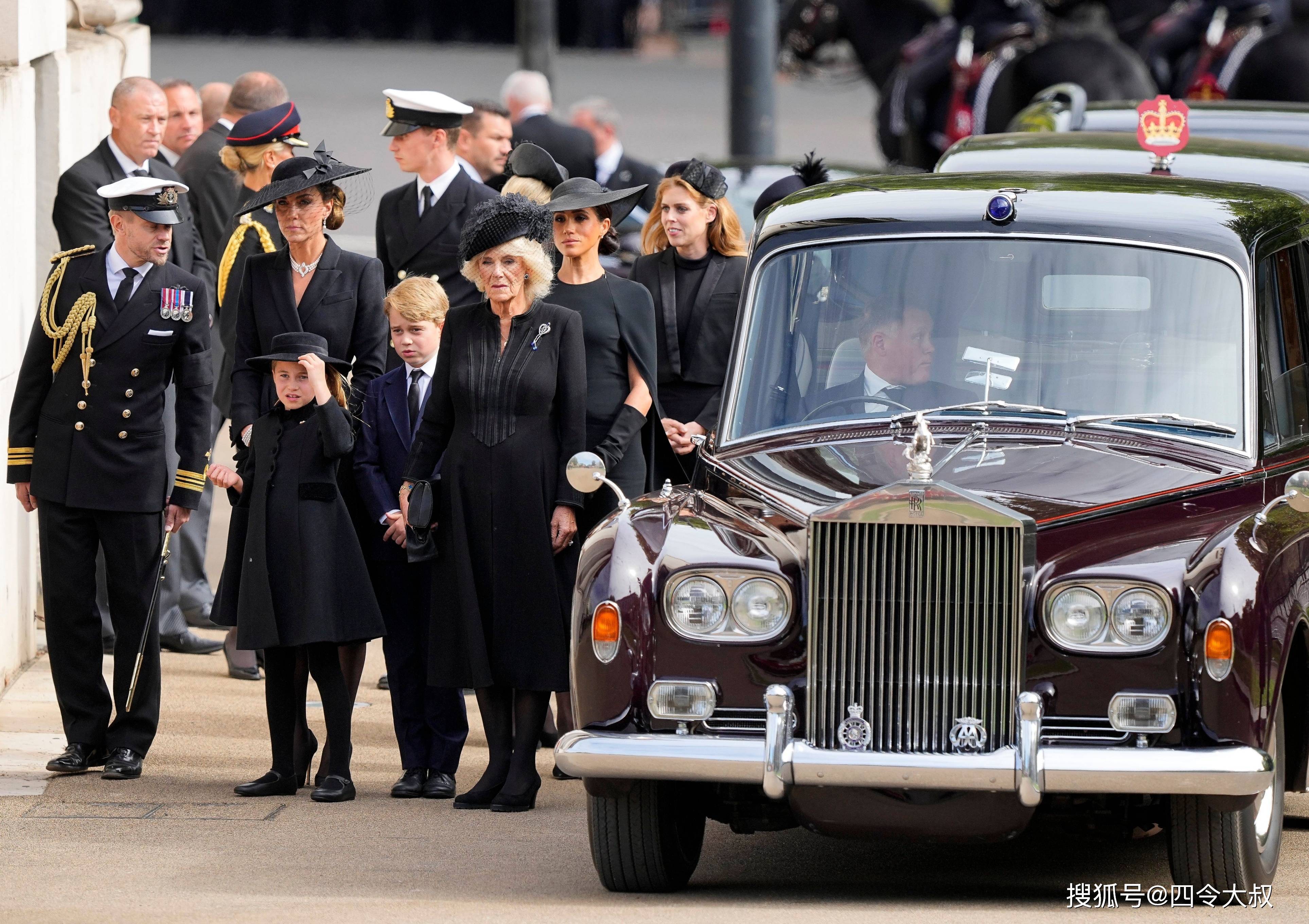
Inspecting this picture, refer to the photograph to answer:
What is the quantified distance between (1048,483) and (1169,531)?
39cm

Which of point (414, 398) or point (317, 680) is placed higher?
point (414, 398)

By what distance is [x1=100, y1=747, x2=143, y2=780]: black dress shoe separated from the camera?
27.8 ft

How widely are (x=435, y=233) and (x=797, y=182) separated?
5.17 ft

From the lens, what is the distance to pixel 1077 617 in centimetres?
624

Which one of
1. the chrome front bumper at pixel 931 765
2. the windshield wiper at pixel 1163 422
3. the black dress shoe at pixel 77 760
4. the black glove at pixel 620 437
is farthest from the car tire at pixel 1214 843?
the black dress shoe at pixel 77 760

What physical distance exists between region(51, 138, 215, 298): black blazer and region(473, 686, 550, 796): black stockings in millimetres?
3025

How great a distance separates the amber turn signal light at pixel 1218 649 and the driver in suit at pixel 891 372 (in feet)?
4.61

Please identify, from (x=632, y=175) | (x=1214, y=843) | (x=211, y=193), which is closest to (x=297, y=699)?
(x=1214, y=843)

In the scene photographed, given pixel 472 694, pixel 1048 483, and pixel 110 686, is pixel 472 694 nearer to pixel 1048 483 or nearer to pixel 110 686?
pixel 110 686

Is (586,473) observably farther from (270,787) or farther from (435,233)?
(435,233)

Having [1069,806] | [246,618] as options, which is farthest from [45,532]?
[1069,806]

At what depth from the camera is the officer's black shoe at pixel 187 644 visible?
431 inches

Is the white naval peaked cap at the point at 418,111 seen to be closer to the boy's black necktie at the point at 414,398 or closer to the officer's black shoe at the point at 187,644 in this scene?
the boy's black necktie at the point at 414,398

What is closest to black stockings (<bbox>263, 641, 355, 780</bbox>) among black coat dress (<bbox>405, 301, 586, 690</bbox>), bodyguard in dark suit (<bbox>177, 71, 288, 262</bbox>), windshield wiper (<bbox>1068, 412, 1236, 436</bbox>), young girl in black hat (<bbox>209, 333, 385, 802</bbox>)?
young girl in black hat (<bbox>209, 333, 385, 802</bbox>)
